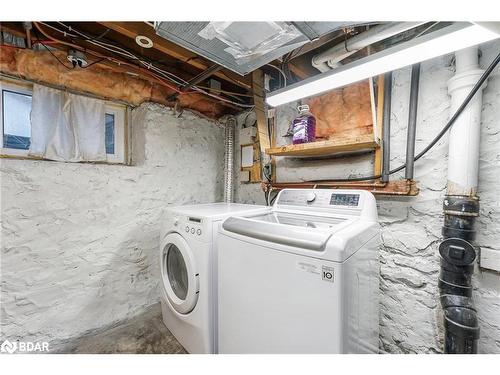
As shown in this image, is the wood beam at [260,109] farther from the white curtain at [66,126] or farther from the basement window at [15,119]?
the basement window at [15,119]

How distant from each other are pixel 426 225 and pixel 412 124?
0.60 meters

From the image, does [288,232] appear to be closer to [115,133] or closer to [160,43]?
[160,43]

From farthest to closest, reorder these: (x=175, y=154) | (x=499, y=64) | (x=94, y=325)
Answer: (x=175, y=154) → (x=94, y=325) → (x=499, y=64)

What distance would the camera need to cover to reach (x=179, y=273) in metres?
1.57

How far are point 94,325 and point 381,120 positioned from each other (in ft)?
8.28

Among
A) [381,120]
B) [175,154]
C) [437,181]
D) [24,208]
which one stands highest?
[381,120]

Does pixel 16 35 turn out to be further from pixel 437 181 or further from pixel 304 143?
pixel 437 181

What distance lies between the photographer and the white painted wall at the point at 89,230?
135 centimetres

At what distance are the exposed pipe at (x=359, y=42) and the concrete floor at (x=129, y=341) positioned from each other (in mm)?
2201

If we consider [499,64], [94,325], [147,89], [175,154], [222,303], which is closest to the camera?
[499,64]

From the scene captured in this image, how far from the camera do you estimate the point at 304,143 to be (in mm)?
1552

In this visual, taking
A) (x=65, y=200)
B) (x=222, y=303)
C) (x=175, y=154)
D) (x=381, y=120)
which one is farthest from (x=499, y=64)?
(x=65, y=200)

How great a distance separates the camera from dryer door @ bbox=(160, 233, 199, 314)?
4.25 feet

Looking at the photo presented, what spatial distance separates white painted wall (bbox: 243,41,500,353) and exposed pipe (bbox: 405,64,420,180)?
0.17ft
